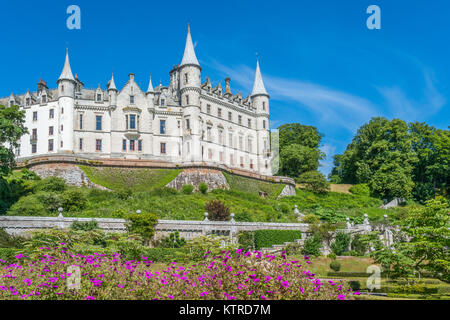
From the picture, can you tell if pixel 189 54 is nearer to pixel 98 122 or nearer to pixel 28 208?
pixel 98 122

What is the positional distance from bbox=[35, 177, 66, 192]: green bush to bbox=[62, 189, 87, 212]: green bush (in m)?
3.48

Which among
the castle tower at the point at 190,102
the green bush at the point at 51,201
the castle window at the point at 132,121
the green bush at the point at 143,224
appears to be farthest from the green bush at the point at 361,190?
the green bush at the point at 51,201

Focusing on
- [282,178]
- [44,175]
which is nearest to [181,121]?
[282,178]

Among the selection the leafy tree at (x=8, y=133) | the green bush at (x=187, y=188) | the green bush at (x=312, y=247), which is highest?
the leafy tree at (x=8, y=133)

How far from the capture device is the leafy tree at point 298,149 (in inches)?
2842

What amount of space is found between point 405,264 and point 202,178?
110ft

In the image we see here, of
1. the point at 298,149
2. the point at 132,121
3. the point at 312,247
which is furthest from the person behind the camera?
the point at 298,149

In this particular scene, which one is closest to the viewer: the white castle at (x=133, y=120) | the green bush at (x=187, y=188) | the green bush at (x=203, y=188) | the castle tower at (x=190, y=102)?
the green bush at (x=187, y=188)

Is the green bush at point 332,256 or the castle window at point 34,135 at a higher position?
the castle window at point 34,135

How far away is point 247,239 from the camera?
36250mm

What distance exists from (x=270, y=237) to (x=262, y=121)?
36777 millimetres

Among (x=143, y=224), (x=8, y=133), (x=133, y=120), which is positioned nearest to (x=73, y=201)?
(x=8, y=133)

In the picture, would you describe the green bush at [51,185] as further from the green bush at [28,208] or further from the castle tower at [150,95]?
the castle tower at [150,95]

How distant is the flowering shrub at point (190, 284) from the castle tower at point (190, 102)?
4516 centimetres
